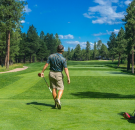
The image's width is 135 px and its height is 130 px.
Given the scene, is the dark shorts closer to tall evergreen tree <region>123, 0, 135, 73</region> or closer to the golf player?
the golf player

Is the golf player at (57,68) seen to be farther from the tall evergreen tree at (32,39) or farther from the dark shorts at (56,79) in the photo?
the tall evergreen tree at (32,39)

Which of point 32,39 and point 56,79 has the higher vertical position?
point 32,39

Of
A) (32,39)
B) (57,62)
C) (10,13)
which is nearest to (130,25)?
(10,13)

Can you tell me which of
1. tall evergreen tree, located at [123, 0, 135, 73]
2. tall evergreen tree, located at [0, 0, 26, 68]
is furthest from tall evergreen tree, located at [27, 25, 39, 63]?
tall evergreen tree, located at [123, 0, 135, 73]

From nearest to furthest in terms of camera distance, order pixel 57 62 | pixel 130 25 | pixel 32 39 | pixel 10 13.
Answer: pixel 57 62 < pixel 10 13 < pixel 130 25 < pixel 32 39

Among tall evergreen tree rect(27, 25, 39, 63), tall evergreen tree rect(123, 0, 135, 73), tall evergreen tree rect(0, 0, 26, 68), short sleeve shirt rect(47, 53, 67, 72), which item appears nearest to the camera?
short sleeve shirt rect(47, 53, 67, 72)

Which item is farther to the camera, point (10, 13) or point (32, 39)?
point (32, 39)

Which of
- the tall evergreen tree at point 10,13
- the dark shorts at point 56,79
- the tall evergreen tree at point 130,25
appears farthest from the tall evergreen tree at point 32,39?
the dark shorts at point 56,79

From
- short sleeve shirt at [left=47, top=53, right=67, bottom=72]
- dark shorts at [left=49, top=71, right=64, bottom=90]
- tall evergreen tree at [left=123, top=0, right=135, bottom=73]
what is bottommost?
dark shorts at [left=49, top=71, right=64, bottom=90]

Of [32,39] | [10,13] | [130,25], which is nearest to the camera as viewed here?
[10,13]

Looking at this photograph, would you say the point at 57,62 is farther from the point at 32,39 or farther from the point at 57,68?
the point at 32,39

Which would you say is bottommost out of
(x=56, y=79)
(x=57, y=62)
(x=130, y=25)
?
(x=56, y=79)

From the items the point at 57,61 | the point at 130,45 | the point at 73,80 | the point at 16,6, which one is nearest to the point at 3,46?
the point at 16,6

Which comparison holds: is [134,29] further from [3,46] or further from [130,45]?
[3,46]
